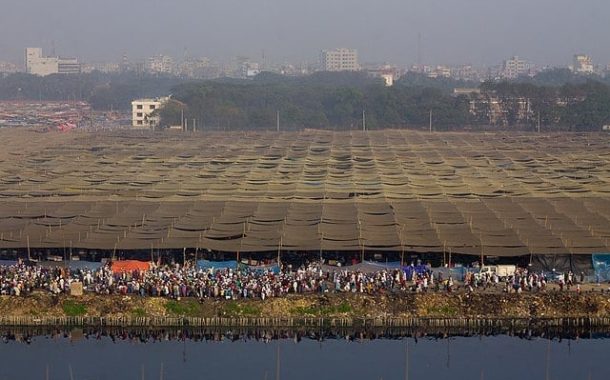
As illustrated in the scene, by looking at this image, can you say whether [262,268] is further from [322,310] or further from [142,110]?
[142,110]

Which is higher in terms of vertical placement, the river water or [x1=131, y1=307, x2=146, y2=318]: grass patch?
[x1=131, y1=307, x2=146, y2=318]: grass patch

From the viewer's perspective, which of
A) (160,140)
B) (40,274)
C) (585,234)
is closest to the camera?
(40,274)

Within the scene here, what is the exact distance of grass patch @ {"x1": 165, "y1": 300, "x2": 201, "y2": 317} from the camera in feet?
70.5

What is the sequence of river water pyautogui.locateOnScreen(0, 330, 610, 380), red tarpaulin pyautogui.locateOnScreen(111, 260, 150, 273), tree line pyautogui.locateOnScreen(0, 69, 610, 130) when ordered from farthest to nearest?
tree line pyautogui.locateOnScreen(0, 69, 610, 130) < red tarpaulin pyautogui.locateOnScreen(111, 260, 150, 273) < river water pyautogui.locateOnScreen(0, 330, 610, 380)

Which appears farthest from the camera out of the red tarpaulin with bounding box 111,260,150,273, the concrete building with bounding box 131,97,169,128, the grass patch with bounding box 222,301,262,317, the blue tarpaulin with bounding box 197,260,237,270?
the concrete building with bounding box 131,97,169,128

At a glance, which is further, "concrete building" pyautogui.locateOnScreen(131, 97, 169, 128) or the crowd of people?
"concrete building" pyautogui.locateOnScreen(131, 97, 169, 128)

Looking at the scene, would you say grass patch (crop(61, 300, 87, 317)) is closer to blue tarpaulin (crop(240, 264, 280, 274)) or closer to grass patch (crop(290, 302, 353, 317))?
blue tarpaulin (crop(240, 264, 280, 274))

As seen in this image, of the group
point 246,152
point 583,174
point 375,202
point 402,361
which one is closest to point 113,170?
point 246,152

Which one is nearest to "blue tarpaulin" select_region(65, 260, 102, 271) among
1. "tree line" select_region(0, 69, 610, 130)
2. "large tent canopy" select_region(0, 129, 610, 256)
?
"large tent canopy" select_region(0, 129, 610, 256)

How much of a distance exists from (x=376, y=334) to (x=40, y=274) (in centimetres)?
708

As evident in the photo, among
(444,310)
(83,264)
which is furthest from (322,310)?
(83,264)

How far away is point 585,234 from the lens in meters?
25.8

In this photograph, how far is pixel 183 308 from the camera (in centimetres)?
2156

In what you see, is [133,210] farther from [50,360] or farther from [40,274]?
[50,360]
